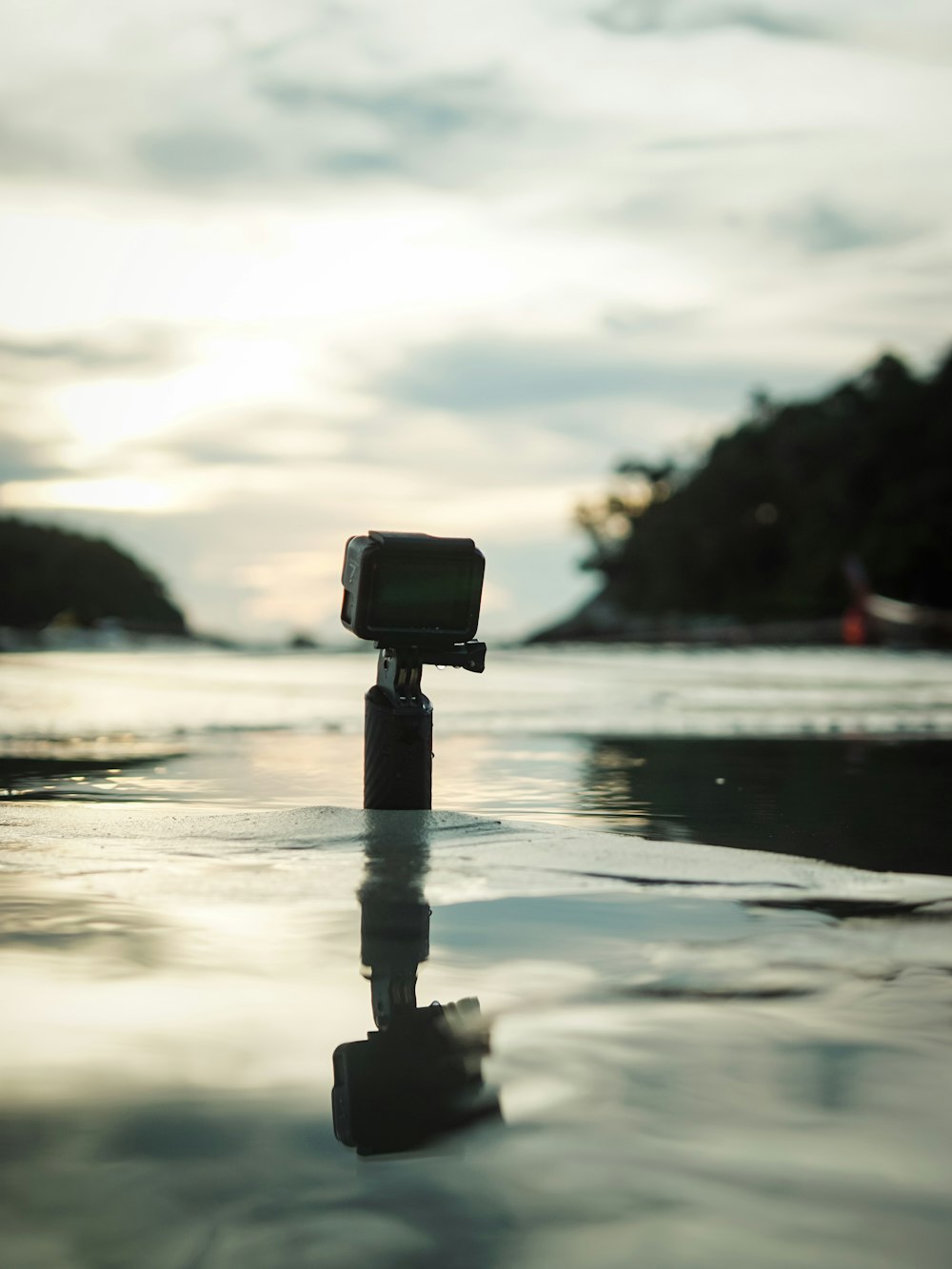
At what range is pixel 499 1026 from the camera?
315 cm

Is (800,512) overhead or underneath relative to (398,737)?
overhead

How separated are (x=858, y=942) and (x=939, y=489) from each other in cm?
9145

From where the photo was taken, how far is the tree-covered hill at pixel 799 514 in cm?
9262

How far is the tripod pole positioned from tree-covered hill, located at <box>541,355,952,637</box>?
8865cm

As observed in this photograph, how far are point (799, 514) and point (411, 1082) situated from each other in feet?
384

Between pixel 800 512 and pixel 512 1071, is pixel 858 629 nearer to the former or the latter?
pixel 800 512

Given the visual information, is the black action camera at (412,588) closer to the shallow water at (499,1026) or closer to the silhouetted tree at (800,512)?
the shallow water at (499,1026)

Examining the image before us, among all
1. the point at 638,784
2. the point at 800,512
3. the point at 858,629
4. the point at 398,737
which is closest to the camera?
the point at 398,737

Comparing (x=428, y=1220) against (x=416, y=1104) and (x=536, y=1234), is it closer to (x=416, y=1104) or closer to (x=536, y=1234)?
(x=536, y=1234)

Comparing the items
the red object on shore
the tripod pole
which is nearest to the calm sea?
the tripod pole

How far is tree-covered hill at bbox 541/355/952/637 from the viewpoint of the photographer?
92.6 m

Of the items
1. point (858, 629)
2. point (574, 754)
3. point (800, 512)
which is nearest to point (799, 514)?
point (800, 512)

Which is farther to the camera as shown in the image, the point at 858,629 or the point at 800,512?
the point at 800,512

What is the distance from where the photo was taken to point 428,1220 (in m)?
2.17
